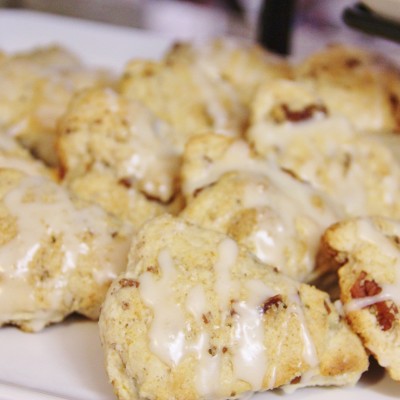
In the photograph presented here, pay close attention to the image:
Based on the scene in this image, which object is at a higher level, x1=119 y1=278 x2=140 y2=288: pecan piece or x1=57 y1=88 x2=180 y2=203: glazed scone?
x1=119 y1=278 x2=140 y2=288: pecan piece

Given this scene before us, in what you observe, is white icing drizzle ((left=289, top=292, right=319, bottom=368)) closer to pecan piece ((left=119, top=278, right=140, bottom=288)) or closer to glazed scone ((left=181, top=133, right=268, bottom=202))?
pecan piece ((left=119, top=278, right=140, bottom=288))

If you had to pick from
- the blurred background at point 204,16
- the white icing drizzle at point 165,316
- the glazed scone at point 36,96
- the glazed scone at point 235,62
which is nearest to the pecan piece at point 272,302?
the white icing drizzle at point 165,316

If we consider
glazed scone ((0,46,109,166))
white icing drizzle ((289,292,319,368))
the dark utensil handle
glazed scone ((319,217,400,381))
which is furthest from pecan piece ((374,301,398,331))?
the dark utensil handle

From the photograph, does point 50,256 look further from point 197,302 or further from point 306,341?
point 306,341

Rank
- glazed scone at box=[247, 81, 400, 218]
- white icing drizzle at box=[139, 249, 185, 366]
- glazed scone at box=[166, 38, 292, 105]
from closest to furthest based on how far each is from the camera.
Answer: white icing drizzle at box=[139, 249, 185, 366], glazed scone at box=[247, 81, 400, 218], glazed scone at box=[166, 38, 292, 105]

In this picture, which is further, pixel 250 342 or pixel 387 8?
pixel 387 8

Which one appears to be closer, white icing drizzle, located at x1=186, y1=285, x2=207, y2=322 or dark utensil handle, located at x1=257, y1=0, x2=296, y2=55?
white icing drizzle, located at x1=186, y1=285, x2=207, y2=322

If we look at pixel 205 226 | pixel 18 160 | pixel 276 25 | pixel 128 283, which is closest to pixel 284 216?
pixel 205 226

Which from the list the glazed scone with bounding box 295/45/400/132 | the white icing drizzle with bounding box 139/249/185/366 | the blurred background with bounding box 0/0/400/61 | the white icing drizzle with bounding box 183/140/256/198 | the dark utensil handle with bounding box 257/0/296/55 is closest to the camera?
the white icing drizzle with bounding box 139/249/185/366
